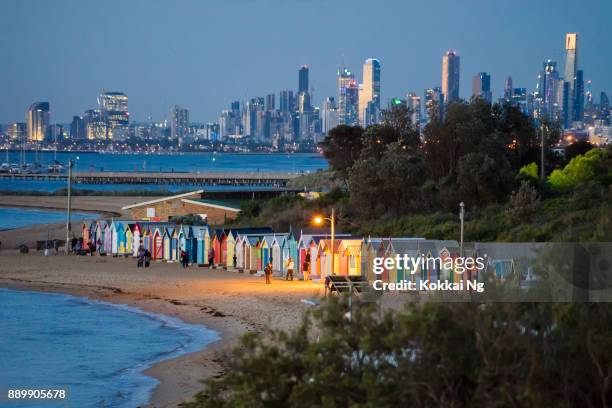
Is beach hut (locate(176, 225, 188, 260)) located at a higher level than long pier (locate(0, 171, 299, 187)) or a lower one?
higher

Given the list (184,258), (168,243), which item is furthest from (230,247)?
(168,243)

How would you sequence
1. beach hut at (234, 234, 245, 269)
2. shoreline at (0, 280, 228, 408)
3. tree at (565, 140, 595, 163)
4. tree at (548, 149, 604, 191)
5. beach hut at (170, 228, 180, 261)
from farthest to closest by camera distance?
tree at (565, 140, 595, 163) < tree at (548, 149, 604, 191) < beach hut at (170, 228, 180, 261) < beach hut at (234, 234, 245, 269) < shoreline at (0, 280, 228, 408)

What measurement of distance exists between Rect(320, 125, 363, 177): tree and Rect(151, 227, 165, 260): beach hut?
2080 cm

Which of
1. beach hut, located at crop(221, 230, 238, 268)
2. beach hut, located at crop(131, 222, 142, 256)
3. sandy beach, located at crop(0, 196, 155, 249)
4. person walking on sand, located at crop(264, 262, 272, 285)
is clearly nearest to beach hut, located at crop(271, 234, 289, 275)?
person walking on sand, located at crop(264, 262, 272, 285)

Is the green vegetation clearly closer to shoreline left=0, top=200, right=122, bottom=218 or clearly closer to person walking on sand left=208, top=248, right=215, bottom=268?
person walking on sand left=208, top=248, right=215, bottom=268

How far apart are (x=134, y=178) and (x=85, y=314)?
85.9m

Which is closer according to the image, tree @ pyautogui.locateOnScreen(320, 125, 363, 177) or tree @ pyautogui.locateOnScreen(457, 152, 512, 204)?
tree @ pyautogui.locateOnScreen(457, 152, 512, 204)

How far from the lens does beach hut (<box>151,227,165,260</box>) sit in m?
32.9

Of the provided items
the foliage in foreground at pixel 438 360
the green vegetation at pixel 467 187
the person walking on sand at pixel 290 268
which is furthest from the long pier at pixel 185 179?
the foliage in foreground at pixel 438 360

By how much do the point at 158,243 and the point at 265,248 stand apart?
18.8ft

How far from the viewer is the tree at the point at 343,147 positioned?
5344 centimetres

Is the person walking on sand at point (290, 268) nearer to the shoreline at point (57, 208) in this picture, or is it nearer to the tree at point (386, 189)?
the tree at point (386, 189)

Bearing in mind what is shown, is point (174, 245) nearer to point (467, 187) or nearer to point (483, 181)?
point (467, 187)

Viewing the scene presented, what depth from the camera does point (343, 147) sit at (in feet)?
177
